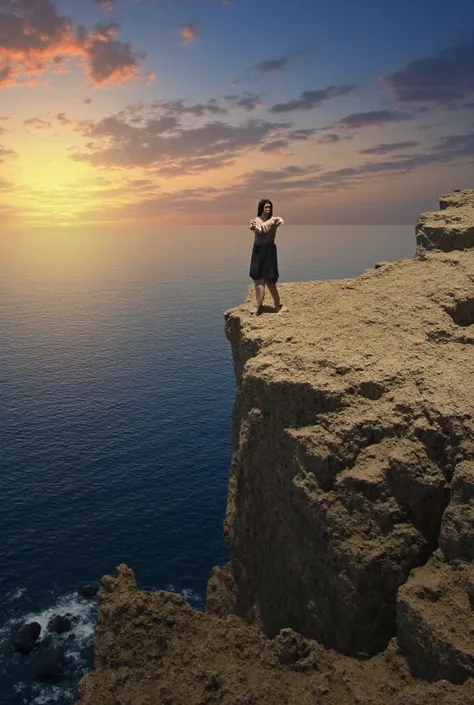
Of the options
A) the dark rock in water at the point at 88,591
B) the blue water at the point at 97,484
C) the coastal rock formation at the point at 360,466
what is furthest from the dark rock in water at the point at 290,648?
the dark rock in water at the point at 88,591

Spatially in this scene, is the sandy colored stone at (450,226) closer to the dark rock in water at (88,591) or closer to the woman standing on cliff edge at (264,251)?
the woman standing on cliff edge at (264,251)

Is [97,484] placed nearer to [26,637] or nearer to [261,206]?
[26,637]

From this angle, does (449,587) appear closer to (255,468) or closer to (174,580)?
(255,468)

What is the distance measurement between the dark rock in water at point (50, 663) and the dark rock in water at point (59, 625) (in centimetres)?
268

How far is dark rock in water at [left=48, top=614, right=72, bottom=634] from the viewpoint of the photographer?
4672cm

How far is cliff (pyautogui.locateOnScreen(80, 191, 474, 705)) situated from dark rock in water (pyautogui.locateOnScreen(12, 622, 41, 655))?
3497cm

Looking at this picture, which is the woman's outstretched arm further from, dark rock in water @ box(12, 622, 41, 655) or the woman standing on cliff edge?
dark rock in water @ box(12, 622, 41, 655)

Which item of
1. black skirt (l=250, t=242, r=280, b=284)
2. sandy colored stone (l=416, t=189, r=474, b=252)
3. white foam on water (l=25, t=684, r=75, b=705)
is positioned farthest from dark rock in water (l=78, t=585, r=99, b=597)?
sandy colored stone (l=416, t=189, r=474, b=252)

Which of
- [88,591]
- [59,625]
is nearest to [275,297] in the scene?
[59,625]

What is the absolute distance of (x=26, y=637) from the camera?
147ft

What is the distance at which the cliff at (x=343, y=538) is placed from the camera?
1138 cm

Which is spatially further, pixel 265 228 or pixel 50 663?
pixel 50 663

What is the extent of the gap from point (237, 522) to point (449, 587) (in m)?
9.48

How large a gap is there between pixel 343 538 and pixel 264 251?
12.1 metres
